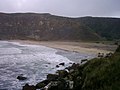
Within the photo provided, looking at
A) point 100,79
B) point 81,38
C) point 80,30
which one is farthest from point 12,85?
point 80,30

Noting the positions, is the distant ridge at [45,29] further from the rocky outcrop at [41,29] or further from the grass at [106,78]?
the grass at [106,78]

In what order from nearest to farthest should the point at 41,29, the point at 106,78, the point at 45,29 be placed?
the point at 106,78
the point at 45,29
the point at 41,29

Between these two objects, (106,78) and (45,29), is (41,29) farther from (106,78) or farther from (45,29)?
(106,78)

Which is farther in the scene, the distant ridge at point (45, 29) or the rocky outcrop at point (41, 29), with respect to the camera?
the distant ridge at point (45, 29)

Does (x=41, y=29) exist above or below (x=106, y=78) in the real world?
above

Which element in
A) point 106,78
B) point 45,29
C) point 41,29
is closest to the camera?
point 106,78

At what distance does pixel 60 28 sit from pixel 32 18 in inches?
1055

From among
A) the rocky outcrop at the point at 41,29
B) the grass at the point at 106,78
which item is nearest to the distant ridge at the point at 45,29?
the rocky outcrop at the point at 41,29

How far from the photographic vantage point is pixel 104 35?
183 m

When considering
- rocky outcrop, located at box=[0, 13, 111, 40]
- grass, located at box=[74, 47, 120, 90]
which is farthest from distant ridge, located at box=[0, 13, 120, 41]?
grass, located at box=[74, 47, 120, 90]

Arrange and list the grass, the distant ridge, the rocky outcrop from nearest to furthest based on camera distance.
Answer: the grass
the rocky outcrop
the distant ridge

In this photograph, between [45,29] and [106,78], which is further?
[45,29]

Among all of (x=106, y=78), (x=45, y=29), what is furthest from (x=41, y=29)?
(x=106, y=78)

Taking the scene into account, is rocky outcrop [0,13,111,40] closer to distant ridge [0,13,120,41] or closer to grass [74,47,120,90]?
distant ridge [0,13,120,41]
